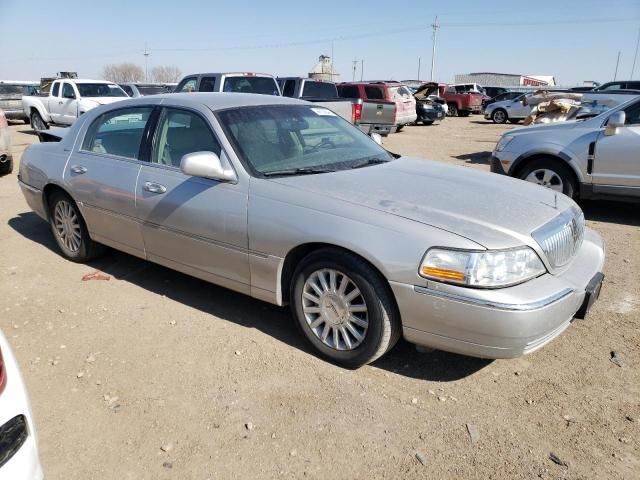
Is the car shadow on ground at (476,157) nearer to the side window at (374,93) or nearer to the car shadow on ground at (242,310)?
the side window at (374,93)

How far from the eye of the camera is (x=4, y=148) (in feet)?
31.4

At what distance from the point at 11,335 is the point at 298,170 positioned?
7.73ft

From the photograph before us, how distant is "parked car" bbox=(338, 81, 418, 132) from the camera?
1753cm

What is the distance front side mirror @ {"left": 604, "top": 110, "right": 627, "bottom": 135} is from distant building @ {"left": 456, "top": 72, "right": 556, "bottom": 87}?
64792 millimetres

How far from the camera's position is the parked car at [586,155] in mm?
6254

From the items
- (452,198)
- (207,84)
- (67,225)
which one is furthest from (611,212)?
(207,84)

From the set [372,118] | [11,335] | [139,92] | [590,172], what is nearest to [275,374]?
[11,335]

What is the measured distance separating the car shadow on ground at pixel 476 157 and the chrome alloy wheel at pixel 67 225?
909 centimetres

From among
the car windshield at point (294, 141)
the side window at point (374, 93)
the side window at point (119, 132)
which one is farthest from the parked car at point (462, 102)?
the side window at point (119, 132)

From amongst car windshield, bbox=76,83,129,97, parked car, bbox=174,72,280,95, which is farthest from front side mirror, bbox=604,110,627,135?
car windshield, bbox=76,83,129,97

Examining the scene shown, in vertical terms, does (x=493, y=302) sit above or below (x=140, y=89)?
below

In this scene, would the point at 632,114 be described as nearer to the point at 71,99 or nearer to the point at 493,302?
the point at 493,302

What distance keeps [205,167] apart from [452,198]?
→ 5.19 feet

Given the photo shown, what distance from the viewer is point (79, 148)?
4.78 meters
